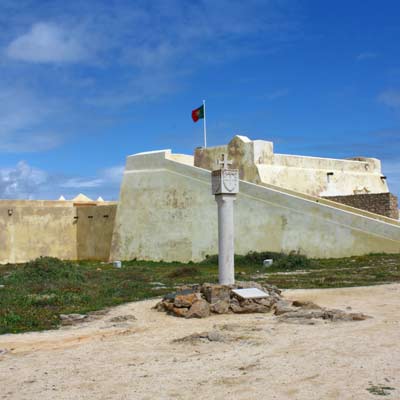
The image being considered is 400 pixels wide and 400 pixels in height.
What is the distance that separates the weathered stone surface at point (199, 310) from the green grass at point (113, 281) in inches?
84.1

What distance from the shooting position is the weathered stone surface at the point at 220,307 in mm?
9641

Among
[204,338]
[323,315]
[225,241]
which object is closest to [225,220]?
[225,241]

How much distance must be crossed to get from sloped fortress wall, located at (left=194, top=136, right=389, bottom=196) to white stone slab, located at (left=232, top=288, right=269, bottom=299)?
1510 centimetres

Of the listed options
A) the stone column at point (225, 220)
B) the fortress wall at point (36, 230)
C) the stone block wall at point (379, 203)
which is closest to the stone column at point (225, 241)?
the stone column at point (225, 220)

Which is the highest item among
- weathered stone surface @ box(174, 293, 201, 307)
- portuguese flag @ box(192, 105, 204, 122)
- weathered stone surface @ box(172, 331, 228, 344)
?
portuguese flag @ box(192, 105, 204, 122)

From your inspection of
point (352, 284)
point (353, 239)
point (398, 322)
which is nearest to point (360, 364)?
point (398, 322)

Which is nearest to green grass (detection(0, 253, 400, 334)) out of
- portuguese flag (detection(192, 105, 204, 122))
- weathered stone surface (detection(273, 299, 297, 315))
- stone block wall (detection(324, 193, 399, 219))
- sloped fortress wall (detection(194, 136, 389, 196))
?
weathered stone surface (detection(273, 299, 297, 315))

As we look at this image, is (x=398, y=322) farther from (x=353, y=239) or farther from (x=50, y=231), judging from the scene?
(x=50, y=231)

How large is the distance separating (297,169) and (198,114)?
560cm

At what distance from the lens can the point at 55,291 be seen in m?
12.4

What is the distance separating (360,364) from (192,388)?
178 cm

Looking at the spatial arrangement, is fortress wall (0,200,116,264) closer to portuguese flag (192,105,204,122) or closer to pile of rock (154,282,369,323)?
portuguese flag (192,105,204,122)

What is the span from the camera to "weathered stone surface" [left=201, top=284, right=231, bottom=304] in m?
9.95

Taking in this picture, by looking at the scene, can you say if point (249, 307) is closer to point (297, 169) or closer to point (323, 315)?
point (323, 315)
